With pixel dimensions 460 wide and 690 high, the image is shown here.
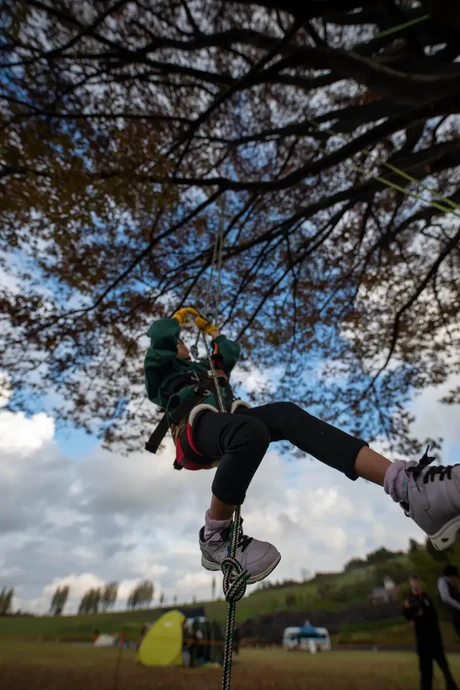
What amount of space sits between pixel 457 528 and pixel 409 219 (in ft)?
16.7

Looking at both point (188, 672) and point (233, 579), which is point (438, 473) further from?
point (188, 672)

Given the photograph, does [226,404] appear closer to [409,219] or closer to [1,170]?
[1,170]

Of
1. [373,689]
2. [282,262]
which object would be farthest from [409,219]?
[373,689]

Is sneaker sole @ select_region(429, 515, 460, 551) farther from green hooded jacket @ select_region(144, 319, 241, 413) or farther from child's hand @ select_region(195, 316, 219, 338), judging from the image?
child's hand @ select_region(195, 316, 219, 338)

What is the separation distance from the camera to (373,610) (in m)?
11.0

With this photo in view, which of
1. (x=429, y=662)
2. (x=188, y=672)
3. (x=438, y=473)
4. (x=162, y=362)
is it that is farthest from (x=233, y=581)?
(x=188, y=672)

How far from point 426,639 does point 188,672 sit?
16.5ft

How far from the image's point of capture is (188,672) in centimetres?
723

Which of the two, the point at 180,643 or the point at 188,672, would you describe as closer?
the point at 188,672

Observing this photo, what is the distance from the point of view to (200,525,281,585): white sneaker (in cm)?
136

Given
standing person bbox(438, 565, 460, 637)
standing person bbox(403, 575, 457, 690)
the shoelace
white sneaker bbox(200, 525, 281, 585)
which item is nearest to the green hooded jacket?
white sneaker bbox(200, 525, 281, 585)

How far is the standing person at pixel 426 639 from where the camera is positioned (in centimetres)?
447

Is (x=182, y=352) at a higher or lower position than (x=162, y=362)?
higher

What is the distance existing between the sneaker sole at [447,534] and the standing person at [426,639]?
447 cm
